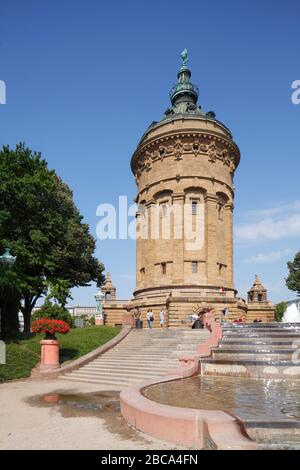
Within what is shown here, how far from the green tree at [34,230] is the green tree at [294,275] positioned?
126ft

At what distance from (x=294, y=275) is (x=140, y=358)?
46191mm

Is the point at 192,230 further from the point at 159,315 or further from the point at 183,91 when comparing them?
the point at 183,91

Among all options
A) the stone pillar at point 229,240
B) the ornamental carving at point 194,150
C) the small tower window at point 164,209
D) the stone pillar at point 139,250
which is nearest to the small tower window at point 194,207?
the small tower window at point 164,209

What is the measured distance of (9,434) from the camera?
733 centimetres

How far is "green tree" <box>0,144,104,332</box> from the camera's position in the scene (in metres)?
27.5

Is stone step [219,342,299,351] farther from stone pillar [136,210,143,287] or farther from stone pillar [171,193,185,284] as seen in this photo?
stone pillar [136,210,143,287]

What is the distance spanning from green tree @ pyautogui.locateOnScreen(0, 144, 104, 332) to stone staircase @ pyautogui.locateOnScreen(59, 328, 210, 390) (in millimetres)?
8427

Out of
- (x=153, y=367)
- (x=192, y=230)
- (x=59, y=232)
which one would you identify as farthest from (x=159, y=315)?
(x=153, y=367)

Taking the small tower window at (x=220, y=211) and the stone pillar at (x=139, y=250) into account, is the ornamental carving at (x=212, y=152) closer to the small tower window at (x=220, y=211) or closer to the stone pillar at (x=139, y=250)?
the small tower window at (x=220, y=211)

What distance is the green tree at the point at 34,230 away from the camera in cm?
2755

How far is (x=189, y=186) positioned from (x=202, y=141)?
5433 mm

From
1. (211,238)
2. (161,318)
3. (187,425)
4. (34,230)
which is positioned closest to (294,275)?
(211,238)

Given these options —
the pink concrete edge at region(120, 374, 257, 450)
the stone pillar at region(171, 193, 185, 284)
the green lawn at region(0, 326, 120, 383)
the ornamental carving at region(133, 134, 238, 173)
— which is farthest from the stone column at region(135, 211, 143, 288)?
the pink concrete edge at region(120, 374, 257, 450)

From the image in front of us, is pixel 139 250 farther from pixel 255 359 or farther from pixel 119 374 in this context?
pixel 255 359
